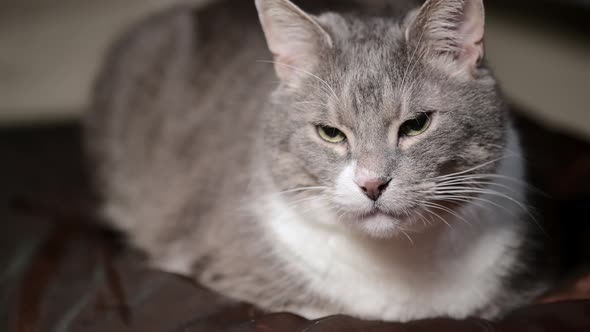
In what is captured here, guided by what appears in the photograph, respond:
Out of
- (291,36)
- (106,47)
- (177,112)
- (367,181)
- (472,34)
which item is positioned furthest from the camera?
(106,47)

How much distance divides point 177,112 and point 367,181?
1138 mm

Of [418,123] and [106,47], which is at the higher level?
[418,123]

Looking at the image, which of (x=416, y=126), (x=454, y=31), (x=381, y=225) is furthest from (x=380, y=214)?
(x=454, y=31)

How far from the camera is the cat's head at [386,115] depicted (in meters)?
1.49

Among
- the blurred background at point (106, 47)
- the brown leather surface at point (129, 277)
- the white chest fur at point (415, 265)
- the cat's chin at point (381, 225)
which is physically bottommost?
the blurred background at point (106, 47)

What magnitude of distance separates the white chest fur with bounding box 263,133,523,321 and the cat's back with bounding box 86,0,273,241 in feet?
1.27

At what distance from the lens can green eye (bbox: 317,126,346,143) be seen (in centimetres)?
159

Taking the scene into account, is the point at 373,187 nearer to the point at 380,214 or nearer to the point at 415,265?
the point at 380,214

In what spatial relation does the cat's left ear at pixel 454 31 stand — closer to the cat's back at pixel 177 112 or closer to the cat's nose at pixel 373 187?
the cat's nose at pixel 373 187

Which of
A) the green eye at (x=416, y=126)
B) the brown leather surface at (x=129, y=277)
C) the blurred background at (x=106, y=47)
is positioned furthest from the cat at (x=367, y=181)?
the blurred background at (x=106, y=47)

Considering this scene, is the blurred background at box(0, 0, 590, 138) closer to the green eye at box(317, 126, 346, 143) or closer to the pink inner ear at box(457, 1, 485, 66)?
the pink inner ear at box(457, 1, 485, 66)

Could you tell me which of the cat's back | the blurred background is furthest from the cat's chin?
the blurred background

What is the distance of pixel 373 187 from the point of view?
56.9 inches

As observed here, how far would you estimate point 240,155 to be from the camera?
6.77 feet
